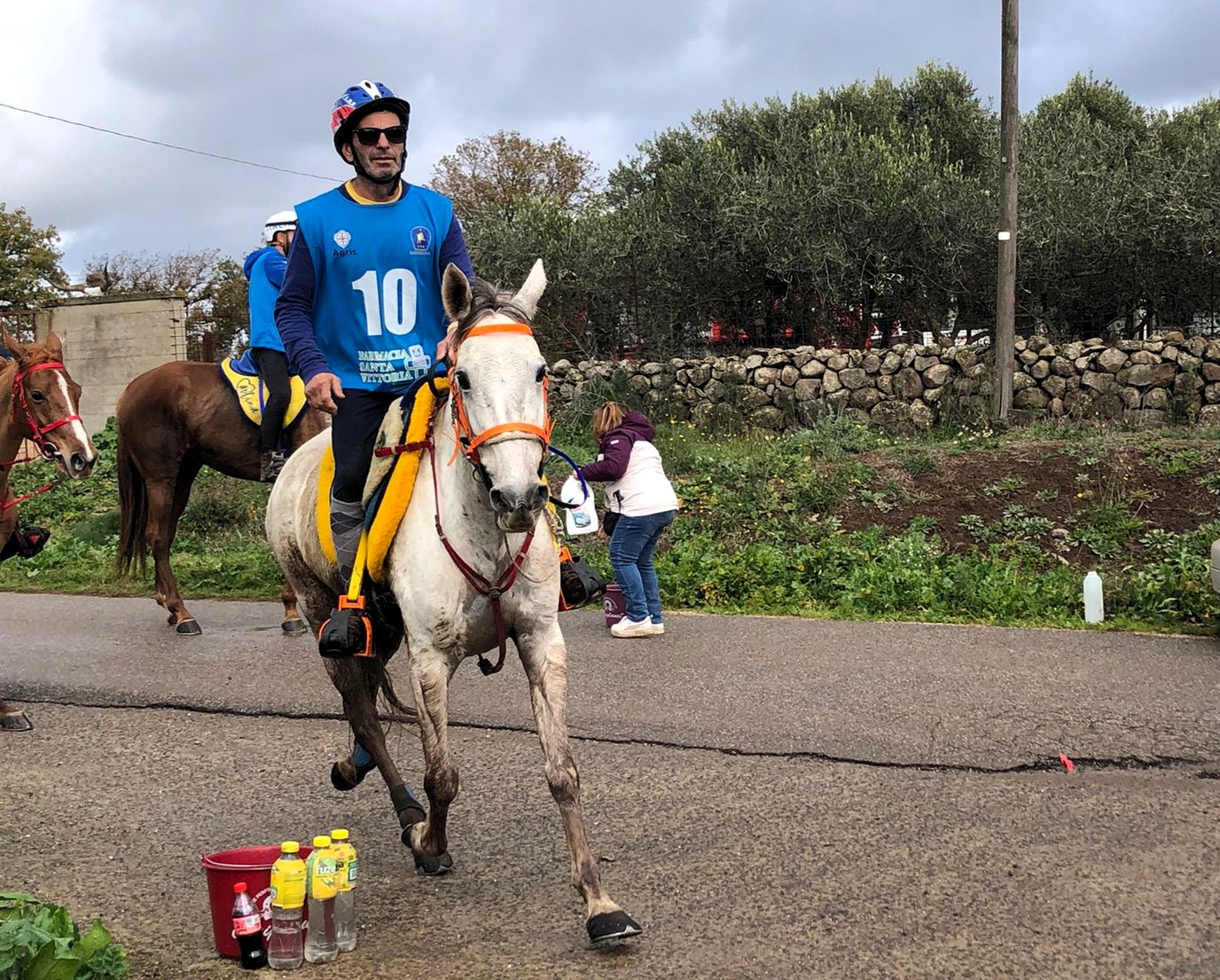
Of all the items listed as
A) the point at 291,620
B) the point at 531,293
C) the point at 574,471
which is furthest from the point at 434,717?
the point at 291,620

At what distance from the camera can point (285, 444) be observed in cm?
1002

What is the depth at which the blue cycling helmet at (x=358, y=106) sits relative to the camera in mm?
4738

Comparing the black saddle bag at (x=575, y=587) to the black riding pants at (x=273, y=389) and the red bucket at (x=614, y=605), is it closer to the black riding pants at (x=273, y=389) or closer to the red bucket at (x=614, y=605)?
the red bucket at (x=614, y=605)

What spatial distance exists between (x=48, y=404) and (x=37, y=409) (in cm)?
7

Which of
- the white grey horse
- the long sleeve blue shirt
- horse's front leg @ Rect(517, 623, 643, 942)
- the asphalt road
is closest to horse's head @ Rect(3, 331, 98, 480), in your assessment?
the asphalt road

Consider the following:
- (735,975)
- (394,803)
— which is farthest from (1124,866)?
(394,803)

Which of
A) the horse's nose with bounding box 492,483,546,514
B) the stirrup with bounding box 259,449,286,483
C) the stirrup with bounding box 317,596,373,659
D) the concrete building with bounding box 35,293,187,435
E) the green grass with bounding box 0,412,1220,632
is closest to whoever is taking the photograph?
the horse's nose with bounding box 492,483,546,514

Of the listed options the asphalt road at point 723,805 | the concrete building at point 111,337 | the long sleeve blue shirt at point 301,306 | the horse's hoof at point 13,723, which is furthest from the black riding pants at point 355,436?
the concrete building at point 111,337

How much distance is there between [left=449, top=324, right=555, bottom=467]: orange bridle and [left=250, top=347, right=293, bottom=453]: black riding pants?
5.80 metres

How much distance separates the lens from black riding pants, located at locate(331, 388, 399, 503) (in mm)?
4848

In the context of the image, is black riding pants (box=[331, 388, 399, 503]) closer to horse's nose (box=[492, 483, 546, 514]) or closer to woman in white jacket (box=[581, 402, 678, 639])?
horse's nose (box=[492, 483, 546, 514])

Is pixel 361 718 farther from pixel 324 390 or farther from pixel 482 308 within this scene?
pixel 482 308

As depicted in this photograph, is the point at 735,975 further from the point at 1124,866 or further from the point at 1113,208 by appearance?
the point at 1113,208

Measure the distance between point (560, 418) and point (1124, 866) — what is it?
1430 centimetres
